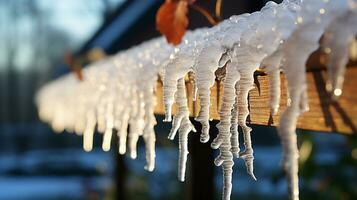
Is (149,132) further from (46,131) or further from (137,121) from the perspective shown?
(46,131)

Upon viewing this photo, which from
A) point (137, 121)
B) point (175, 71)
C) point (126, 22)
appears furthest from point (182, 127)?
point (126, 22)

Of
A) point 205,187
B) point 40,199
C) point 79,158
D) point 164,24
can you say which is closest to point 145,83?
point 164,24

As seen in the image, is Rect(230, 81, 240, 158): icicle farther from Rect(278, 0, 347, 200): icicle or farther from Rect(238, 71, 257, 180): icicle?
Rect(278, 0, 347, 200): icicle

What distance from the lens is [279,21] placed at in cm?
63

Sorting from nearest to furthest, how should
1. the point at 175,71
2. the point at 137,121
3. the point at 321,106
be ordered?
the point at 321,106 → the point at 175,71 → the point at 137,121

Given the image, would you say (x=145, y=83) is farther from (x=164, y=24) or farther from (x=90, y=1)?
(x=90, y=1)

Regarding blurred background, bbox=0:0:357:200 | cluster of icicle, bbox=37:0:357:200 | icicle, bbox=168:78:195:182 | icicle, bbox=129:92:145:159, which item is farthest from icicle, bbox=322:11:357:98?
blurred background, bbox=0:0:357:200

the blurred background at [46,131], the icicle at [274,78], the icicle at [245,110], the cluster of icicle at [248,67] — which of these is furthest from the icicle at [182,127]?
the blurred background at [46,131]

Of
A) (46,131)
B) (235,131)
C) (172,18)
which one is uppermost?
(46,131)

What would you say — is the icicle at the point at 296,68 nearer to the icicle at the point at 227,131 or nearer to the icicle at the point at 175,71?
the icicle at the point at 227,131

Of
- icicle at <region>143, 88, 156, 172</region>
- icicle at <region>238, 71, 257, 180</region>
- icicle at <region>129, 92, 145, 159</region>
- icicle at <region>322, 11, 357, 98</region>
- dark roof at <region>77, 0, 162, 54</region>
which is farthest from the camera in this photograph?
dark roof at <region>77, 0, 162, 54</region>

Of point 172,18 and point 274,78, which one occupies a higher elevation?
point 172,18

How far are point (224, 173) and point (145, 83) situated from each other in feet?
1.39

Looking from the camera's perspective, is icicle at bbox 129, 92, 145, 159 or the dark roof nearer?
icicle at bbox 129, 92, 145, 159
